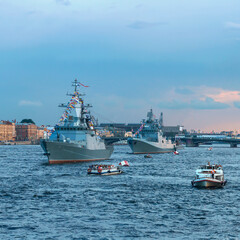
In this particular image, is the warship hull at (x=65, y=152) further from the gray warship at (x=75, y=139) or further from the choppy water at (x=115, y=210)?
the choppy water at (x=115, y=210)

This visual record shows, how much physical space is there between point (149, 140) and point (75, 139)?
258ft

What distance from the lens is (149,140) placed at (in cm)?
18238

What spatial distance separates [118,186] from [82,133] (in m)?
44.9

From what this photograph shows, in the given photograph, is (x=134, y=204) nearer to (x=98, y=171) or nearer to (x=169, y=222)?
(x=169, y=222)

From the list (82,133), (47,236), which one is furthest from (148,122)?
(47,236)

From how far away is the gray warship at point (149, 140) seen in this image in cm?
17550

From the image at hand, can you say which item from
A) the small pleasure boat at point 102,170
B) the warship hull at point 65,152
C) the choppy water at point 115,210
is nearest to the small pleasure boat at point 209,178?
the choppy water at point 115,210

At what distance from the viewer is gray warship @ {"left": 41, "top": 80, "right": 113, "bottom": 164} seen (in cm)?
10119

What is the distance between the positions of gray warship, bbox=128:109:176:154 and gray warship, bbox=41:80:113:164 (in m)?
57.0

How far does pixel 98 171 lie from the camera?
7825cm

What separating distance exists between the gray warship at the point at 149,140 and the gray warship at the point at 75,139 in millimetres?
57032

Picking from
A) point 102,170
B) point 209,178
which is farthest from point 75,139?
point 209,178

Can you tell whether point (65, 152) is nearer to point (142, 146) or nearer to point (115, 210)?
point (115, 210)

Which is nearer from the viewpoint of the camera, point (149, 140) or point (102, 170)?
point (102, 170)
